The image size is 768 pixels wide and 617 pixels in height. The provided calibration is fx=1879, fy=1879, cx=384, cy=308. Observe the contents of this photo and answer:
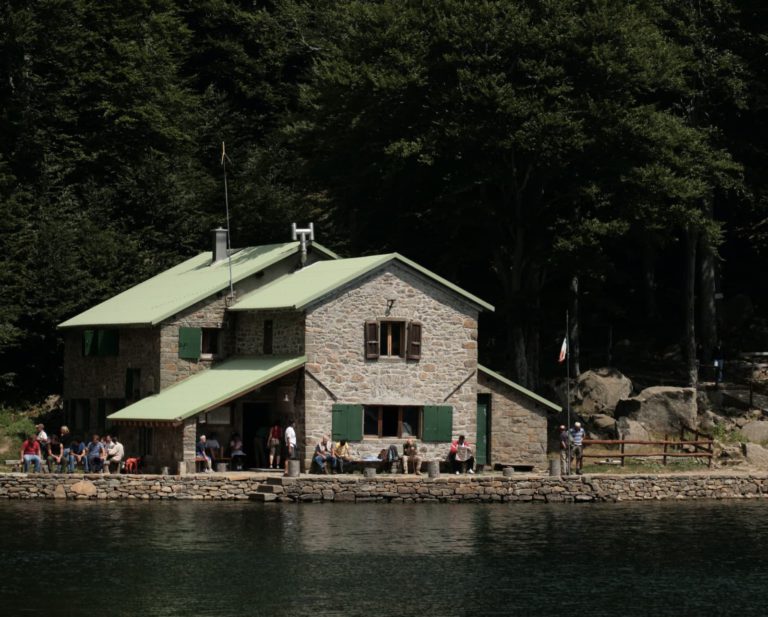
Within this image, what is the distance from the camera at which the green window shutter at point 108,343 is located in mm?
68312

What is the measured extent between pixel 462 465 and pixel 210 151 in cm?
3666

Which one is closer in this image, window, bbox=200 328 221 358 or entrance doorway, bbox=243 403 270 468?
entrance doorway, bbox=243 403 270 468

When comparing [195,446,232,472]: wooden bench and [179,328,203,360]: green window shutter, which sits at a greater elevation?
[179,328,203,360]: green window shutter

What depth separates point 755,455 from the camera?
6662 centimetres

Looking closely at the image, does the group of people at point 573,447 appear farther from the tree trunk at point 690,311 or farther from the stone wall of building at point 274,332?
the tree trunk at point 690,311

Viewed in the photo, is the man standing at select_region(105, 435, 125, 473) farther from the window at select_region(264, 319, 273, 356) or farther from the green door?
the green door

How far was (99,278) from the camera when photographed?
251 ft

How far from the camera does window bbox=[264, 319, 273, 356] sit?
64.6 m

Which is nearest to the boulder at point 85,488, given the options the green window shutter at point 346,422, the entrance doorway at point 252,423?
the entrance doorway at point 252,423

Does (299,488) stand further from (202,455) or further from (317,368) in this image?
(317,368)

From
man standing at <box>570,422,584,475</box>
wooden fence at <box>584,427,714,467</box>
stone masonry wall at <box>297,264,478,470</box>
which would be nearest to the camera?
stone masonry wall at <box>297,264,478,470</box>

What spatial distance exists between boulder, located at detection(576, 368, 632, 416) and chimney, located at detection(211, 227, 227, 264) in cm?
1465

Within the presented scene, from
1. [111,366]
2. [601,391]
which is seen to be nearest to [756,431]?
[601,391]

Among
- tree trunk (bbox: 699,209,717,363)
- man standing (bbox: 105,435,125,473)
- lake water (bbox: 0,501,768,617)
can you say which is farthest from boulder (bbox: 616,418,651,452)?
man standing (bbox: 105,435,125,473)
